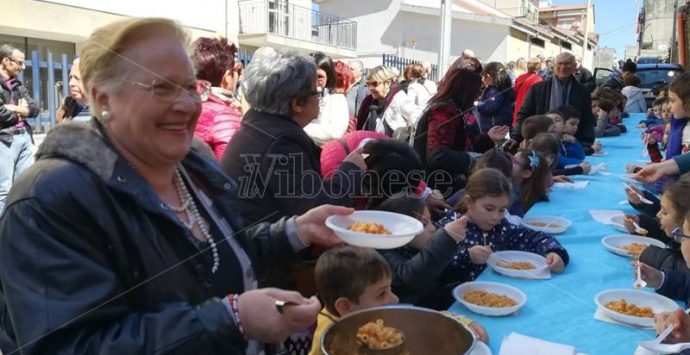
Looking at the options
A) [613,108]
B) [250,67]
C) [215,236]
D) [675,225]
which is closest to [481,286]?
[675,225]

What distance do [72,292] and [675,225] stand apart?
7.57ft

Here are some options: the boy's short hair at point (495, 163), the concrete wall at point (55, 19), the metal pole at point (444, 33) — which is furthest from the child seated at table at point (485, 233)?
the concrete wall at point (55, 19)

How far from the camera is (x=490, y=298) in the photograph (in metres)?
1.94

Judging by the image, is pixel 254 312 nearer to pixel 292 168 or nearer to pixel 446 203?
pixel 292 168

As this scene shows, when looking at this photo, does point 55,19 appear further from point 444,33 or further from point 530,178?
point 530,178

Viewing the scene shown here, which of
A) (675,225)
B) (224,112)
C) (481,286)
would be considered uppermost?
(224,112)

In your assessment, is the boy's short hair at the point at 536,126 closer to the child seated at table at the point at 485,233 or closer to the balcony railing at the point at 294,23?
the child seated at table at the point at 485,233

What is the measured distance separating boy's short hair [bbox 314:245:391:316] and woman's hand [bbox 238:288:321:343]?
82cm

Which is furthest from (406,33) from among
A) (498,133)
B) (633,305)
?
(633,305)

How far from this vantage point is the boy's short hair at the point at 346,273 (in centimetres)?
185

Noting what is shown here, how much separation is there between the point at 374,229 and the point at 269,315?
78 cm

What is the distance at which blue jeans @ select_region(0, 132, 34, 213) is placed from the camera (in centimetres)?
441

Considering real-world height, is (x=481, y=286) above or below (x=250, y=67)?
below

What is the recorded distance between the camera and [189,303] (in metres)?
1.08
